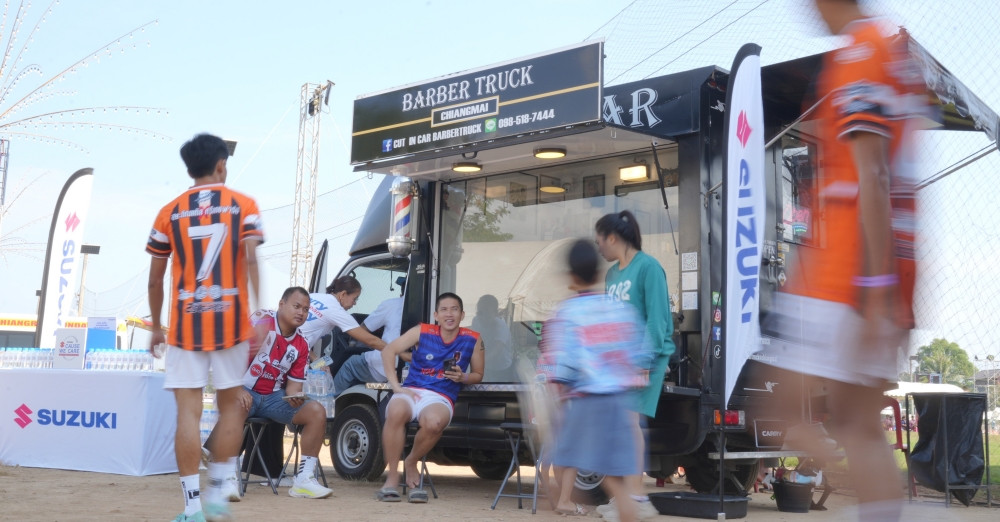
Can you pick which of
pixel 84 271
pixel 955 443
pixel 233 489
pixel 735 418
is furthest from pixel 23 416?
pixel 84 271

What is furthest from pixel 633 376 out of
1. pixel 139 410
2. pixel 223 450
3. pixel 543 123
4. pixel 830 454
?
pixel 139 410

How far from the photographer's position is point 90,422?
27.0ft

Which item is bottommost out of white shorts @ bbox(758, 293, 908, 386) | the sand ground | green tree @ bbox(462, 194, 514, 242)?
the sand ground

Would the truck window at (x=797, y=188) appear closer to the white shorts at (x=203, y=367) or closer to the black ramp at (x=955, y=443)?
the black ramp at (x=955, y=443)

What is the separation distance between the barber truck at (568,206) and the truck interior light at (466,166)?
21 millimetres

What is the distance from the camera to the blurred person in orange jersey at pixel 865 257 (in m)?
2.36

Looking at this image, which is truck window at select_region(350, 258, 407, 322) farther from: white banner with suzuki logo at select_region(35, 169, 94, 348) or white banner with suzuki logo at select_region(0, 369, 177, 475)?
white banner with suzuki logo at select_region(35, 169, 94, 348)

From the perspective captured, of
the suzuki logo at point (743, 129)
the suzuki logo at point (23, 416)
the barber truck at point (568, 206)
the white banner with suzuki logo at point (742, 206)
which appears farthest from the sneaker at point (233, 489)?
the suzuki logo at point (23, 416)

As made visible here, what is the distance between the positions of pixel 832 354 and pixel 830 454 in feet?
1.16

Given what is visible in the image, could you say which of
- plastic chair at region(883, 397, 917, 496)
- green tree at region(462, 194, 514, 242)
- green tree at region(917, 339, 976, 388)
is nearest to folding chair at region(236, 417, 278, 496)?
green tree at region(462, 194, 514, 242)

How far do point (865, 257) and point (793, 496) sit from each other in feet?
15.2

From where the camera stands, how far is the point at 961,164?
702 cm

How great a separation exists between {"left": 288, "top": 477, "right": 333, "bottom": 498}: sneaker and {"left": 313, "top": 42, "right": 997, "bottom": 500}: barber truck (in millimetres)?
1165

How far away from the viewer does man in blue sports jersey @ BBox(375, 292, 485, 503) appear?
657cm
